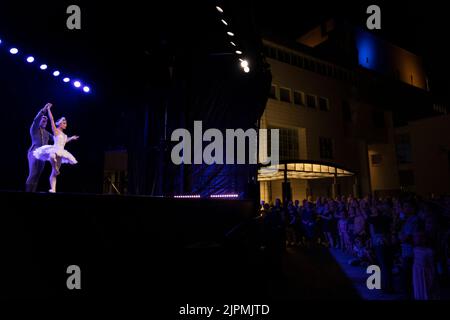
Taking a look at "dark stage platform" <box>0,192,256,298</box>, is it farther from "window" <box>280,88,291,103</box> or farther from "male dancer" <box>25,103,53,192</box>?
"window" <box>280,88,291,103</box>

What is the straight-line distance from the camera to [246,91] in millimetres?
8977

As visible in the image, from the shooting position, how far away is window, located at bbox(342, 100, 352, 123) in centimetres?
2256

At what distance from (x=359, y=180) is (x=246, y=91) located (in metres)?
16.5

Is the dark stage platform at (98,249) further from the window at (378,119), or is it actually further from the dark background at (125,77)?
the window at (378,119)

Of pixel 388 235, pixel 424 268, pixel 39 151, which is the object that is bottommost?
pixel 424 268

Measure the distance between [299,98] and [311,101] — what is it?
124cm

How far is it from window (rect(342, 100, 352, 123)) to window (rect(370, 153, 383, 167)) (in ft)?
→ 15.4

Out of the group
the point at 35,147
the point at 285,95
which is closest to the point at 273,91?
the point at 285,95

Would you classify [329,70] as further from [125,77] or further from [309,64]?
[125,77]

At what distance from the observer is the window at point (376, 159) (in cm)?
2489

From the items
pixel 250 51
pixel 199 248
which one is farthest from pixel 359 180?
pixel 199 248

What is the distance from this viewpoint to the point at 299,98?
19719 mm

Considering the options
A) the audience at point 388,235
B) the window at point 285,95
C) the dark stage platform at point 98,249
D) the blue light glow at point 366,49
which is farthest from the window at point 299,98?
the dark stage platform at point 98,249

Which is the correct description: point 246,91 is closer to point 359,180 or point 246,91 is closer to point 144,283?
point 144,283
